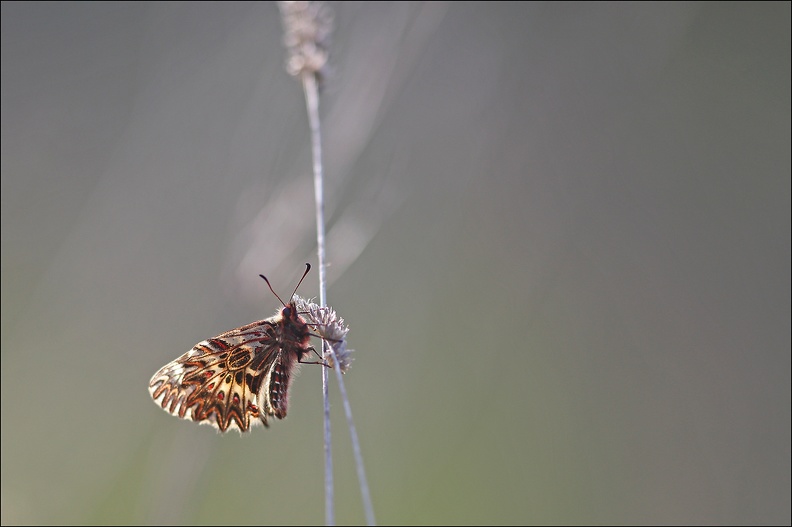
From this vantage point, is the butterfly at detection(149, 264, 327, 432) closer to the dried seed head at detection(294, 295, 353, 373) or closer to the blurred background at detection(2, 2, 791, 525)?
the dried seed head at detection(294, 295, 353, 373)

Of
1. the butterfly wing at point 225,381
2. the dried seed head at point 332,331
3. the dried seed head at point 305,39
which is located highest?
the dried seed head at point 305,39

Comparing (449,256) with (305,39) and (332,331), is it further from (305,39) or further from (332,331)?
(332,331)

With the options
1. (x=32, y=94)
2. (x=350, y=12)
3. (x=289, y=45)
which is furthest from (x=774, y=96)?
(x=32, y=94)

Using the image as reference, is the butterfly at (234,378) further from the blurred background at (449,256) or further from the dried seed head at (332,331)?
the blurred background at (449,256)

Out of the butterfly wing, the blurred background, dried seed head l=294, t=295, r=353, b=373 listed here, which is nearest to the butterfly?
the butterfly wing

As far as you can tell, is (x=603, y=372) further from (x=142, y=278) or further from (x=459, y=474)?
(x=142, y=278)

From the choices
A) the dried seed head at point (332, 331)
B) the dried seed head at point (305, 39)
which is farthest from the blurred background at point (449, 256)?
the dried seed head at point (332, 331)

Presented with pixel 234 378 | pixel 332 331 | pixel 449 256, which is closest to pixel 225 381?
pixel 234 378
